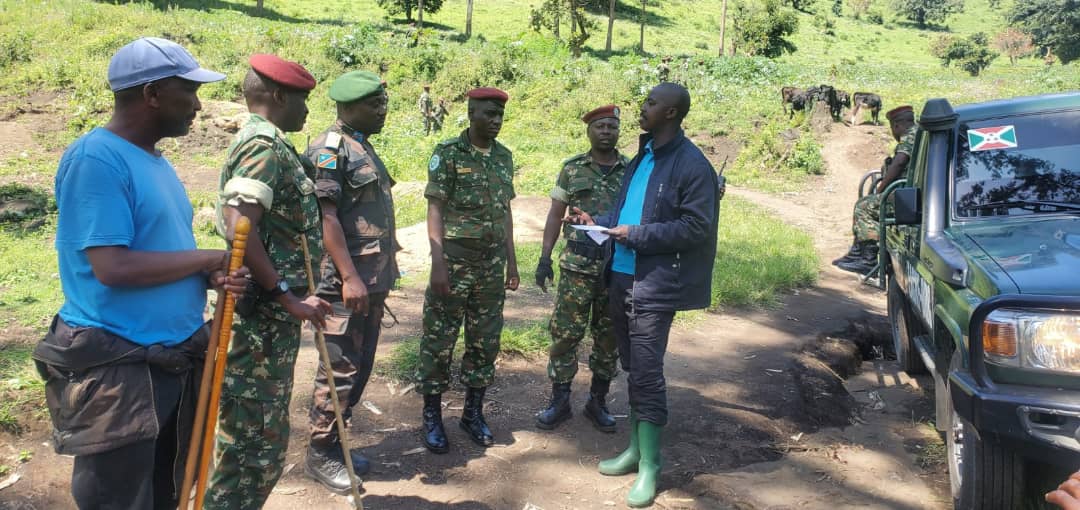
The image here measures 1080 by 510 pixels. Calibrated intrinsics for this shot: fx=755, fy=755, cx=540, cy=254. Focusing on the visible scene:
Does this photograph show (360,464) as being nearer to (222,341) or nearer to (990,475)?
(222,341)

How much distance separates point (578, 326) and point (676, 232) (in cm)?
123

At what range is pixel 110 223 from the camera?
2.17 m

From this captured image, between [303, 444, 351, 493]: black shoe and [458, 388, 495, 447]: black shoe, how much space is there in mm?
872

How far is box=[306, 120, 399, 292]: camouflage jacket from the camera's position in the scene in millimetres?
3648

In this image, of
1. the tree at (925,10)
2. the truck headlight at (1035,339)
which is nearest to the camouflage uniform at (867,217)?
the truck headlight at (1035,339)

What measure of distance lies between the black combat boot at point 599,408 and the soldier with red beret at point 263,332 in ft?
7.55

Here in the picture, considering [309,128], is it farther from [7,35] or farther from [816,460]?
[816,460]

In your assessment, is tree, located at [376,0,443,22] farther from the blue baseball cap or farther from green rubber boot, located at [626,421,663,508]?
the blue baseball cap

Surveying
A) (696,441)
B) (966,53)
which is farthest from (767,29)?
(696,441)

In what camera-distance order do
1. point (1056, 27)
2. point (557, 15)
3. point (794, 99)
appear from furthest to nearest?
point (1056, 27) → point (557, 15) → point (794, 99)

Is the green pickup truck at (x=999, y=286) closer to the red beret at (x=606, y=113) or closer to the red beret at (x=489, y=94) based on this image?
the red beret at (x=606, y=113)

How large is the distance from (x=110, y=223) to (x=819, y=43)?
5830cm

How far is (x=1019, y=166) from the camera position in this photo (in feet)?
14.4

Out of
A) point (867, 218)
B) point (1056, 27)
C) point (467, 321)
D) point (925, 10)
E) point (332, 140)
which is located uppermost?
point (925, 10)
